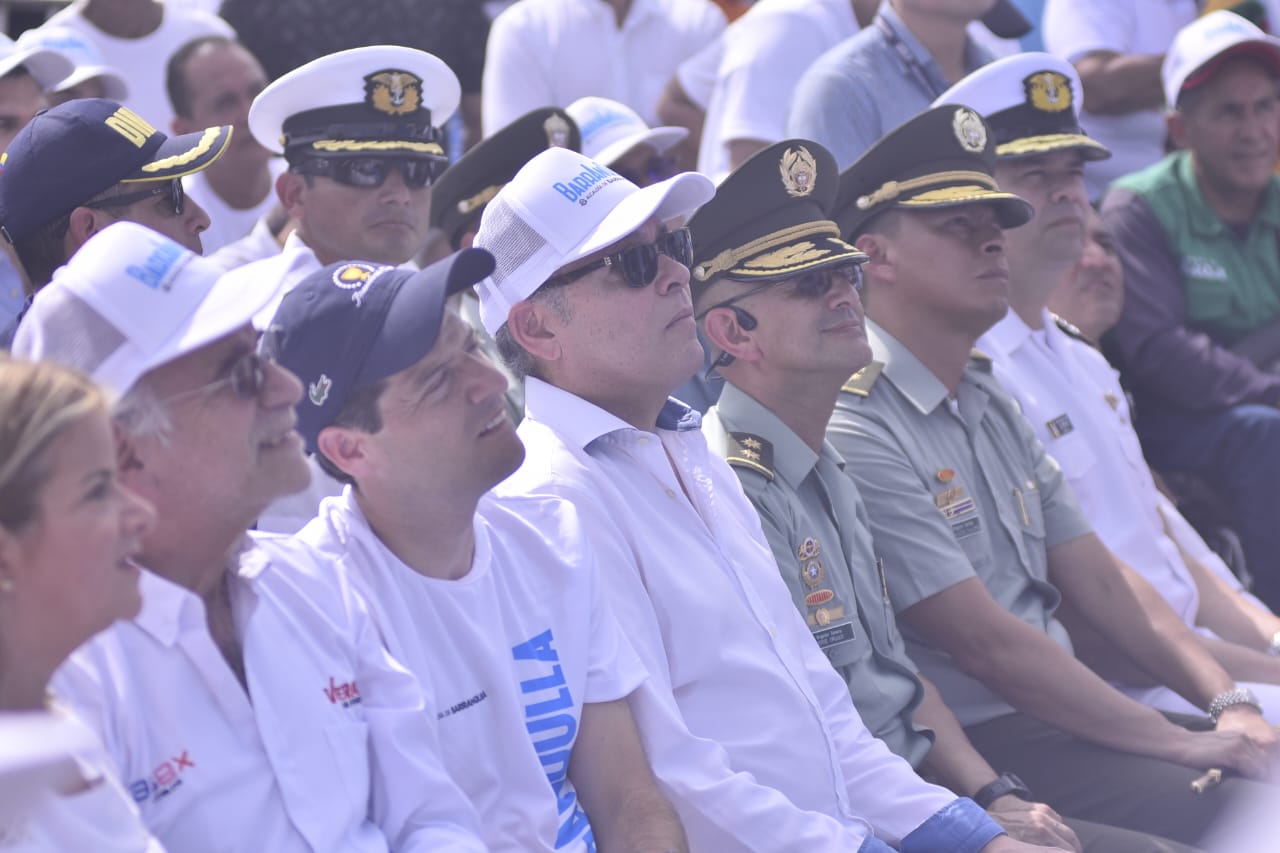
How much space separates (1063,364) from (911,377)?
101 centimetres

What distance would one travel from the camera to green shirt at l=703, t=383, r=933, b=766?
3447 mm

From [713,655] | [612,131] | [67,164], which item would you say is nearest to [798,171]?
[713,655]

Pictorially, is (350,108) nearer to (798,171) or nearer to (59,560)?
(798,171)

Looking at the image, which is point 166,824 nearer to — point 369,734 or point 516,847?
point 369,734

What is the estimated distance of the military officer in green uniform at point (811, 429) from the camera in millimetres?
3459

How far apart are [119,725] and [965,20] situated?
4.17 m

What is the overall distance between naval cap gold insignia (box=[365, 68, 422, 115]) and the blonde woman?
2.66 meters

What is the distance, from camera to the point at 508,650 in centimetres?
264

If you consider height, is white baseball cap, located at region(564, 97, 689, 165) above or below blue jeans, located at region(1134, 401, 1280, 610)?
above

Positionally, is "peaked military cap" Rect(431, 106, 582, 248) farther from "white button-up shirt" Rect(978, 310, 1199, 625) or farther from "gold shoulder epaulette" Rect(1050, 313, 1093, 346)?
"gold shoulder epaulette" Rect(1050, 313, 1093, 346)

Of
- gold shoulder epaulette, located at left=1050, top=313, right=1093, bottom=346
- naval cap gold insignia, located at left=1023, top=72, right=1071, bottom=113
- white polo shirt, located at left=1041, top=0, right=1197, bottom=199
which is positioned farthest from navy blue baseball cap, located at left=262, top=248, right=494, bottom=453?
white polo shirt, located at left=1041, top=0, right=1197, bottom=199

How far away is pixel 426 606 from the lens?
259 centimetres

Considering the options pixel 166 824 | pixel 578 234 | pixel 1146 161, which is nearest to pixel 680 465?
pixel 578 234

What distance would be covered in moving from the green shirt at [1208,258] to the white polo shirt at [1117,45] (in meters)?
0.65
